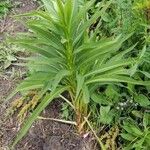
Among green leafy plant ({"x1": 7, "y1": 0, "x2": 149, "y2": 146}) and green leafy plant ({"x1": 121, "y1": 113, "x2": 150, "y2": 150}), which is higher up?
green leafy plant ({"x1": 7, "y1": 0, "x2": 149, "y2": 146})

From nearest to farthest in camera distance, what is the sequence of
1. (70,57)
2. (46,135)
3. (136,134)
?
(70,57)
(136,134)
(46,135)

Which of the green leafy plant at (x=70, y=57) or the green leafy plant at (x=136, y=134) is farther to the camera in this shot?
the green leafy plant at (x=136, y=134)

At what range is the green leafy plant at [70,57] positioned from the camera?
3.21m

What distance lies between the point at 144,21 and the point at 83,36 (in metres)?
0.54

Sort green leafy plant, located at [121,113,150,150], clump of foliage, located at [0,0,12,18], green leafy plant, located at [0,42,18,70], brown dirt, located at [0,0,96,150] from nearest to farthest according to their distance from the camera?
green leafy plant, located at [121,113,150,150] < brown dirt, located at [0,0,96,150] < green leafy plant, located at [0,42,18,70] < clump of foliage, located at [0,0,12,18]

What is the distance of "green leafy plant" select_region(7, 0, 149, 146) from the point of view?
3207 mm

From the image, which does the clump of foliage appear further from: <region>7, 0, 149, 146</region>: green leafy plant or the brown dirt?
<region>7, 0, 149, 146</region>: green leafy plant

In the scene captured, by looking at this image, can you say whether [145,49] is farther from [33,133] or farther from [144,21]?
[33,133]

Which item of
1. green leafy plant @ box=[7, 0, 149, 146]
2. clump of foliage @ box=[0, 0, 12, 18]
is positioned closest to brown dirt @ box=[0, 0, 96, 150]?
green leafy plant @ box=[7, 0, 149, 146]

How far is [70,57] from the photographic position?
131 inches

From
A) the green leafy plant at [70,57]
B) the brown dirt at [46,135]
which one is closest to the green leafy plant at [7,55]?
the brown dirt at [46,135]

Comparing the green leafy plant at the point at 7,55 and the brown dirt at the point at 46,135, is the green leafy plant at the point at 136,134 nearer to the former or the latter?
the brown dirt at the point at 46,135

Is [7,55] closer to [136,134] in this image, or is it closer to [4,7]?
[4,7]

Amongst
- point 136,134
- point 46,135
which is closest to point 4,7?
point 46,135
